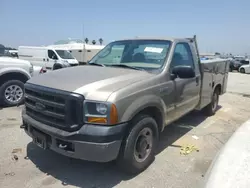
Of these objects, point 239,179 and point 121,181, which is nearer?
point 239,179

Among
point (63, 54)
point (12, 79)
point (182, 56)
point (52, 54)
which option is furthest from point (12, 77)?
point (63, 54)

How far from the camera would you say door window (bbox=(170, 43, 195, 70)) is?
167 inches

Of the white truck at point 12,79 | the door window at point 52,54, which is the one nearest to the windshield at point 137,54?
the white truck at point 12,79

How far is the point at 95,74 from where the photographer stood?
356 centimetres

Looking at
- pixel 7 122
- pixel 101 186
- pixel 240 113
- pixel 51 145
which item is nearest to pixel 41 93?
pixel 51 145

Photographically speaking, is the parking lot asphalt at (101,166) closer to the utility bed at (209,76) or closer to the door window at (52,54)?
the utility bed at (209,76)

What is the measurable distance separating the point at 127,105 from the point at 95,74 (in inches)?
31.9

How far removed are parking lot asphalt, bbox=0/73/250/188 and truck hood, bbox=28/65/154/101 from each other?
4.06 feet

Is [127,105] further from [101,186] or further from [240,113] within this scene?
[240,113]

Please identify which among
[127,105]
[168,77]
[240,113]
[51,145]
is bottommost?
[240,113]

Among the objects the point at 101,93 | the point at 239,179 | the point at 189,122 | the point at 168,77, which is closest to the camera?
the point at 239,179

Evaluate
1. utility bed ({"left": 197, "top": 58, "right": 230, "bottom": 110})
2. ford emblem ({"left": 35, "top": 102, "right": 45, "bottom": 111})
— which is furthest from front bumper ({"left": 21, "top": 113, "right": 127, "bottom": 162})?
utility bed ({"left": 197, "top": 58, "right": 230, "bottom": 110})

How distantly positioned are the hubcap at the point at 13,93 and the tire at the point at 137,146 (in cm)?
494

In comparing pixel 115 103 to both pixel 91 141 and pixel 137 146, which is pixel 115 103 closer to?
pixel 91 141
